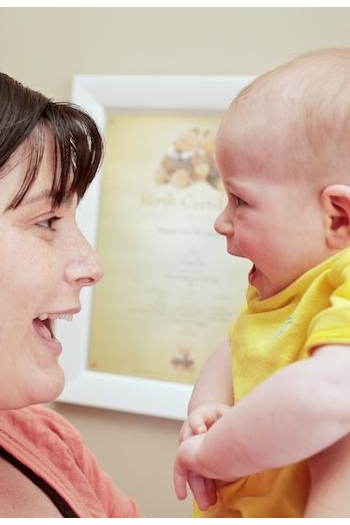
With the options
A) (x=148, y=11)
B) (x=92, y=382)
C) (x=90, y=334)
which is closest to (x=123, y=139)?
(x=148, y=11)

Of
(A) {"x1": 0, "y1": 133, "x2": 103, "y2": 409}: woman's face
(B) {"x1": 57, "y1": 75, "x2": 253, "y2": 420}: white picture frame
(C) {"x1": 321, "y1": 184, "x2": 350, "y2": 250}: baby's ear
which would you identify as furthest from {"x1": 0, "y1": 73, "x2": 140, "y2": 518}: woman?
(B) {"x1": 57, "y1": 75, "x2": 253, "y2": 420}: white picture frame

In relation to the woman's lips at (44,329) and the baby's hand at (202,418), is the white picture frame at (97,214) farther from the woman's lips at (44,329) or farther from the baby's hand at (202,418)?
the baby's hand at (202,418)

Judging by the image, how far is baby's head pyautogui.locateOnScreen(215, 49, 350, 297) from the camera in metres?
0.67

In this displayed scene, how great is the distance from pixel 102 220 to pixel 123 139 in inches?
9.2

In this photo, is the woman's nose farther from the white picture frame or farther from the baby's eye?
the white picture frame

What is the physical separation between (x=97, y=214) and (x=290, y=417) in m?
1.33

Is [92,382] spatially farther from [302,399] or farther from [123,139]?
[302,399]

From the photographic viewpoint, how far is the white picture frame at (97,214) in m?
1.67

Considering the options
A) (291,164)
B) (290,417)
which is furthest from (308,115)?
(290,417)

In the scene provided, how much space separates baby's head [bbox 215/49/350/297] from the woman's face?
0.31 meters

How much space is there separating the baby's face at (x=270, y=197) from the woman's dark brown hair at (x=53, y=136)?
0.30 m

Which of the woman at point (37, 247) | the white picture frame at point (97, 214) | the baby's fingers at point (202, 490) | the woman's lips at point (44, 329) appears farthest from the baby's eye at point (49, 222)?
the white picture frame at point (97, 214)

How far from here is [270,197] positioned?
702mm

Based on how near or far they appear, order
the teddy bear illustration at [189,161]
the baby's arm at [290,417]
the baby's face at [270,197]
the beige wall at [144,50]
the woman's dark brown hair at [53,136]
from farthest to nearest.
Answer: the teddy bear illustration at [189,161] < the beige wall at [144,50] < the woman's dark brown hair at [53,136] < the baby's face at [270,197] < the baby's arm at [290,417]
